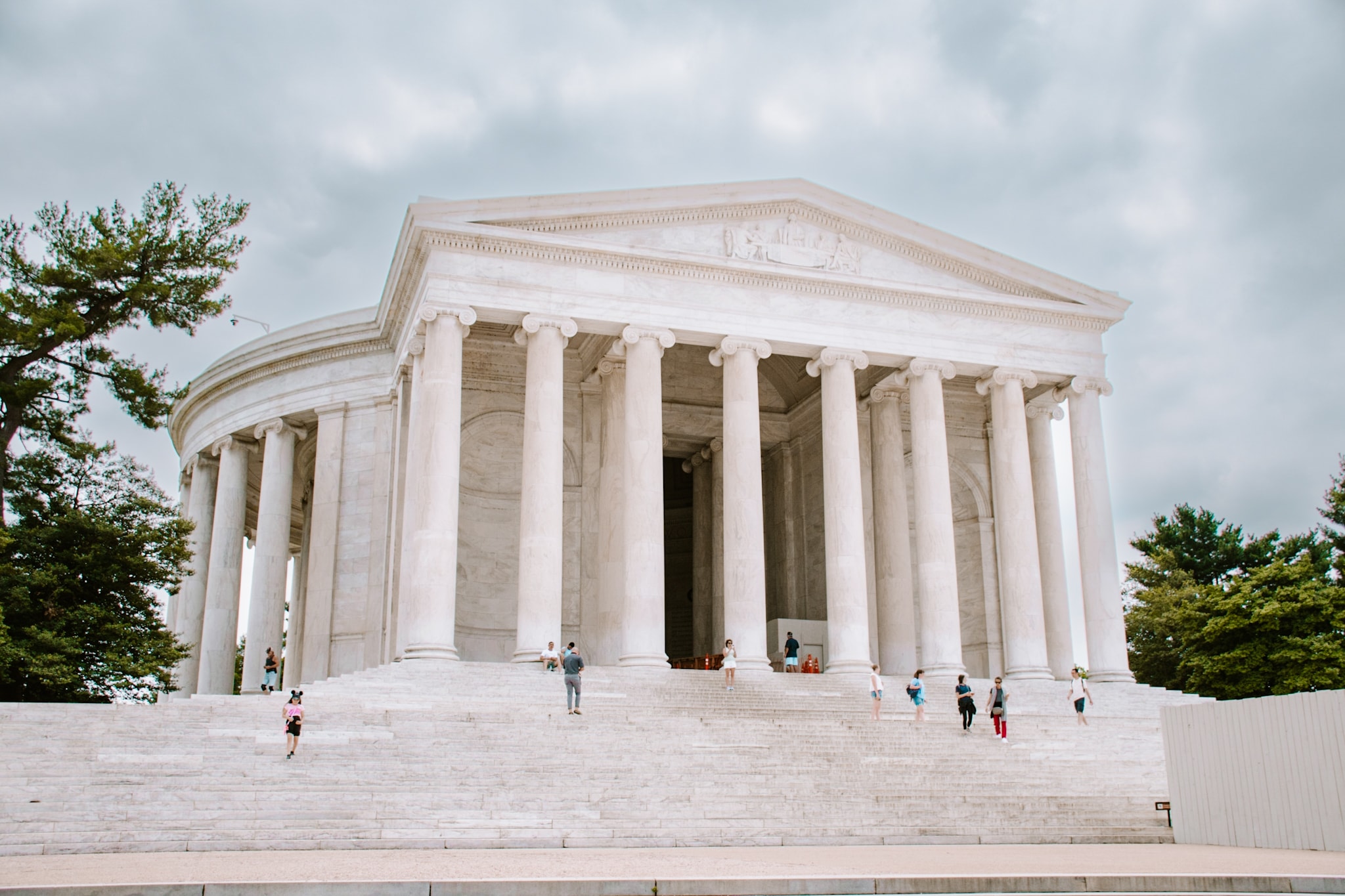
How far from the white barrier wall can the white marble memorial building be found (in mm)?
16891

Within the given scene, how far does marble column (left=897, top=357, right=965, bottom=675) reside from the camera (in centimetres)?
4153

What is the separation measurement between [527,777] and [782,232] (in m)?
25.6

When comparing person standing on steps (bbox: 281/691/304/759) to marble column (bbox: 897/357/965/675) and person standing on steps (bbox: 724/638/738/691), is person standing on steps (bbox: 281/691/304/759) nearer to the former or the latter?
person standing on steps (bbox: 724/638/738/691)

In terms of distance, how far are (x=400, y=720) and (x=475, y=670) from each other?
791 centimetres

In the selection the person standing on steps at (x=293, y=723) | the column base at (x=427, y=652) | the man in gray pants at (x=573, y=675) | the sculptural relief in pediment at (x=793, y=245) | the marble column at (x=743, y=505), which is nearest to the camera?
the person standing on steps at (x=293, y=723)

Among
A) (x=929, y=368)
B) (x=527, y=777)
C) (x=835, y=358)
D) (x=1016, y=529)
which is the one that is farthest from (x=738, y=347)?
(x=527, y=777)

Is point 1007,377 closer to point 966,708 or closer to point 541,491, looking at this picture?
point 966,708

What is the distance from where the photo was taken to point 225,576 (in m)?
51.1

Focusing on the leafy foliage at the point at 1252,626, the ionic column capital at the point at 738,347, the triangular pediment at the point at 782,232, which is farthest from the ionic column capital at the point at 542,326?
the leafy foliage at the point at 1252,626

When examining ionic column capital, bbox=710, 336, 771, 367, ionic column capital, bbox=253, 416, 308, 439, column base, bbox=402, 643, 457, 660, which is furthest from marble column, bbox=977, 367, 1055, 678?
ionic column capital, bbox=253, 416, 308, 439

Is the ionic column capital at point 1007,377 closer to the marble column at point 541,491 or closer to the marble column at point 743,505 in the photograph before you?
the marble column at point 743,505

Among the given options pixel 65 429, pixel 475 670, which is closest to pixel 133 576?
pixel 65 429

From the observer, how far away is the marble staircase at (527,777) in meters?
20.2

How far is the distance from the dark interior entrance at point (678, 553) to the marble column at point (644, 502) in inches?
861
